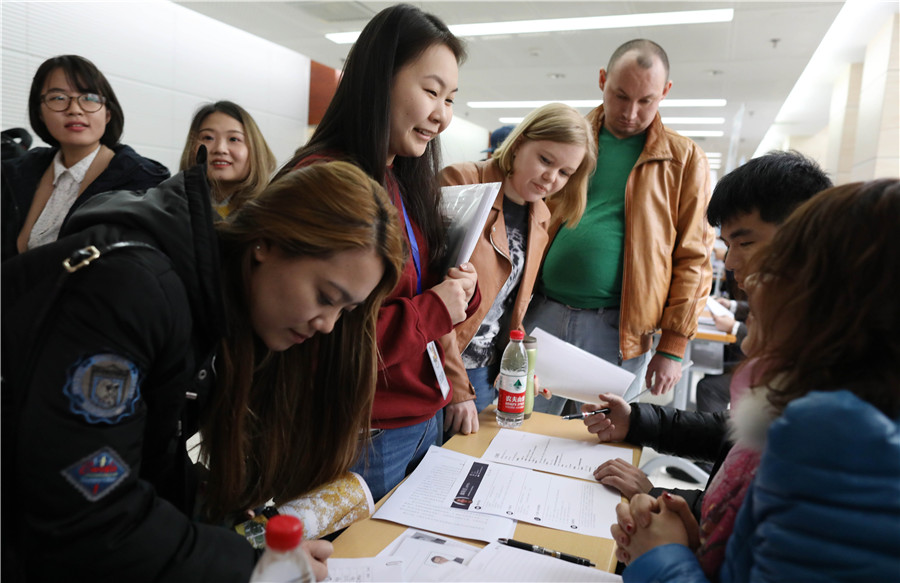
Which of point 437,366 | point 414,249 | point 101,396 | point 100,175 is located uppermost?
point 100,175

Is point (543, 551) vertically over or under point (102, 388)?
under

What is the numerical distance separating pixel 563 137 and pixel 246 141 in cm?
161

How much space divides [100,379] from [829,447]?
742 millimetres

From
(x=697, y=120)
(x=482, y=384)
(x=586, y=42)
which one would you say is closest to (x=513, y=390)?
(x=482, y=384)

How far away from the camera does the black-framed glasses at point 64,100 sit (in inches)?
87.2

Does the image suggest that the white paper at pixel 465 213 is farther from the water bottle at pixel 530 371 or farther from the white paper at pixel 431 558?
the white paper at pixel 431 558

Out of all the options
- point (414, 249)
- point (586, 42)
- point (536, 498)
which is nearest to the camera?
point (536, 498)

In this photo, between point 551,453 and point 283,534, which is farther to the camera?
point 551,453

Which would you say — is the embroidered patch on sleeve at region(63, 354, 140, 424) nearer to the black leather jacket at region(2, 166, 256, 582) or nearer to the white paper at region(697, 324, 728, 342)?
the black leather jacket at region(2, 166, 256, 582)

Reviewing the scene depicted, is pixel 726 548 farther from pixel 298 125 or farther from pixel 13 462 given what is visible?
pixel 298 125

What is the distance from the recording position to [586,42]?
18.7 ft

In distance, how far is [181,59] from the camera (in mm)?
4844

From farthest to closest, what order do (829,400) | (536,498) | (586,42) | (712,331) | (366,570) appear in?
(586,42)
(712,331)
(536,498)
(366,570)
(829,400)

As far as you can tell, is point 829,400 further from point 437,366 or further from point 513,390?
point 513,390
